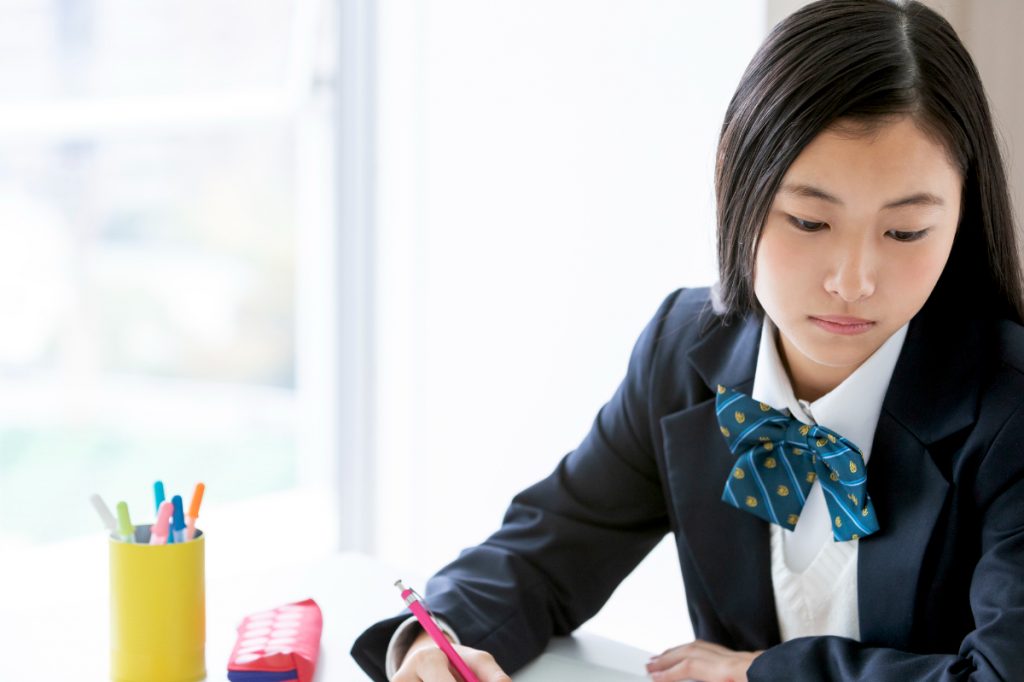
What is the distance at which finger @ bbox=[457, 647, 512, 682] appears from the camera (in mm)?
1089

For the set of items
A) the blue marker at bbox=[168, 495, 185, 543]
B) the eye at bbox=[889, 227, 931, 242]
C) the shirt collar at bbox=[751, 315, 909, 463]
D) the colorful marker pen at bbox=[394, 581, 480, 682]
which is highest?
the eye at bbox=[889, 227, 931, 242]

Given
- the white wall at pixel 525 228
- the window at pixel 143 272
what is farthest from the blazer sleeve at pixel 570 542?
the window at pixel 143 272

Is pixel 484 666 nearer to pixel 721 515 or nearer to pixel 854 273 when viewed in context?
pixel 721 515

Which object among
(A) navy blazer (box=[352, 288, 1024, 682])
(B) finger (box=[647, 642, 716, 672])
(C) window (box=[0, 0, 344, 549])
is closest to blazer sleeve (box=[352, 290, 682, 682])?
(A) navy blazer (box=[352, 288, 1024, 682])

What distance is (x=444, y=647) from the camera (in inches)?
42.9

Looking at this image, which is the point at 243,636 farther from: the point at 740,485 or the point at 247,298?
the point at 247,298

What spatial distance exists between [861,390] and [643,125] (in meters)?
0.83

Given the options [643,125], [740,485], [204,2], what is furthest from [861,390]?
[204,2]

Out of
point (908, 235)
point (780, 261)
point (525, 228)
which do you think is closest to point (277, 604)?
point (780, 261)

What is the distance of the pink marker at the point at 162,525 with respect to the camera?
109cm

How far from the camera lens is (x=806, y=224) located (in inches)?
42.1

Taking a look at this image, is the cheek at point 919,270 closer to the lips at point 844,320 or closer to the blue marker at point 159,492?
the lips at point 844,320

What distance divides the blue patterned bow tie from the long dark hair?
0.14 metres

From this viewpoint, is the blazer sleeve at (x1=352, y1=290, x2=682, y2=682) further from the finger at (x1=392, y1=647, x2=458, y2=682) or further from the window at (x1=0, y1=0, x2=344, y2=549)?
the window at (x1=0, y1=0, x2=344, y2=549)
